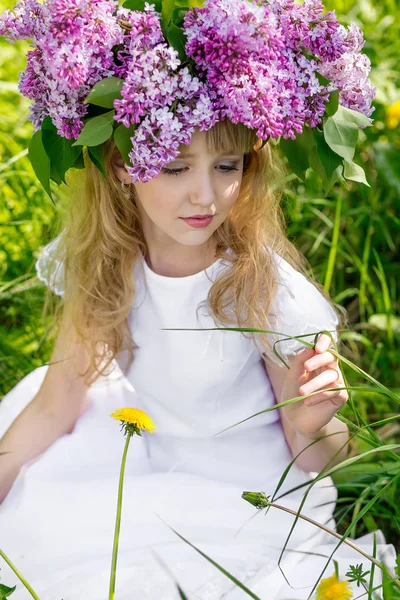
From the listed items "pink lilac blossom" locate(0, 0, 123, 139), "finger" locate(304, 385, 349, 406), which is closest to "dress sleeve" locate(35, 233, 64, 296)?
"pink lilac blossom" locate(0, 0, 123, 139)

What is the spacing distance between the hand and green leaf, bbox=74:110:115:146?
54 cm

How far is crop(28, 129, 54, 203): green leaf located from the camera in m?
1.56

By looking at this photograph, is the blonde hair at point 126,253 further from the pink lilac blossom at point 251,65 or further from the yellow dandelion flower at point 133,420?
the yellow dandelion flower at point 133,420

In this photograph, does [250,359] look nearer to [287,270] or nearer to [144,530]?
[287,270]

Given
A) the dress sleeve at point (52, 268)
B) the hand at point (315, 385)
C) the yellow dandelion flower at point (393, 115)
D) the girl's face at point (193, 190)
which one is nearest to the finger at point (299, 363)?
the hand at point (315, 385)

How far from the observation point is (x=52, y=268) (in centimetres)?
213

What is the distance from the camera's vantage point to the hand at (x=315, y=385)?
146cm

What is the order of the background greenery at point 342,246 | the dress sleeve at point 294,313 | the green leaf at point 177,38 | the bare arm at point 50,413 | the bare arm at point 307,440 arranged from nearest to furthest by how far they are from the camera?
the green leaf at point 177,38 < the dress sleeve at point 294,313 < the bare arm at point 307,440 < the bare arm at point 50,413 < the background greenery at point 342,246

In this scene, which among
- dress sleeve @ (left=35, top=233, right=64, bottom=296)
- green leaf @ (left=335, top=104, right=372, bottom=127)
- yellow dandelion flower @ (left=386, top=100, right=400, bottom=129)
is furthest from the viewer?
yellow dandelion flower @ (left=386, top=100, right=400, bottom=129)

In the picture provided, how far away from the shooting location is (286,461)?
1.98 m

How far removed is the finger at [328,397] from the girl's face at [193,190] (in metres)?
0.40

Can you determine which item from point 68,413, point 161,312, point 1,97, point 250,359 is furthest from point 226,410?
point 1,97

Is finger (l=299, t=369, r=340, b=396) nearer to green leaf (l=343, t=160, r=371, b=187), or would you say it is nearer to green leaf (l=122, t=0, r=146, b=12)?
green leaf (l=343, t=160, r=371, b=187)

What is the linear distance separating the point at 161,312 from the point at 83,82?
704 mm
